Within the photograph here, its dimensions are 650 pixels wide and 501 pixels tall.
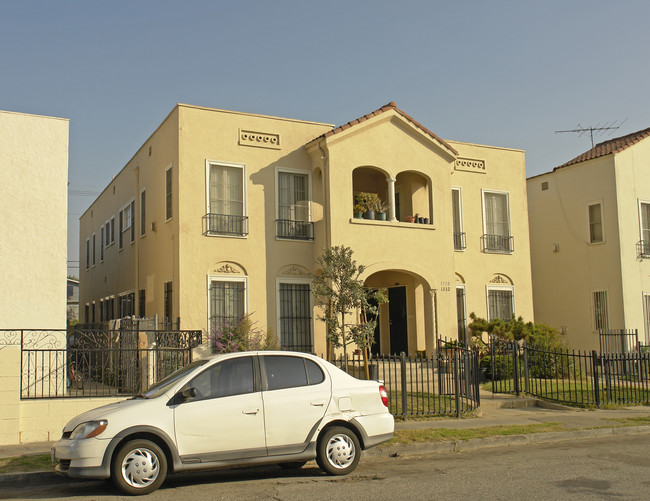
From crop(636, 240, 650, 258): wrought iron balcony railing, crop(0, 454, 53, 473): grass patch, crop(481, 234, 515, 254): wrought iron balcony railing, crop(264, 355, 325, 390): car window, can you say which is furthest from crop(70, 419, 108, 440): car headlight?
crop(636, 240, 650, 258): wrought iron balcony railing

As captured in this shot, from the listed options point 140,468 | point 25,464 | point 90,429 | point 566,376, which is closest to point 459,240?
point 566,376

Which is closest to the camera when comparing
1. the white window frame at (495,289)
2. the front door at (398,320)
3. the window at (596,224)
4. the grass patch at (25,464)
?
the grass patch at (25,464)

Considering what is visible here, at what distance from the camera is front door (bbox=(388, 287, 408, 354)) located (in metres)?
21.7

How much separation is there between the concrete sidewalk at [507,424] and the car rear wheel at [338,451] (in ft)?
5.43

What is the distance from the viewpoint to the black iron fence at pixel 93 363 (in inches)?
502

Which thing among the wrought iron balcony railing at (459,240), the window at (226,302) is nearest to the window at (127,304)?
the window at (226,302)

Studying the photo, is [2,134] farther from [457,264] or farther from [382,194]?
[457,264]

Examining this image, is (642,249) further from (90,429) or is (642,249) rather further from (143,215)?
(90,429)

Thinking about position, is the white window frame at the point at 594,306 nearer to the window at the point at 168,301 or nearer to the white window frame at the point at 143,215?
the window at the point at 168,301

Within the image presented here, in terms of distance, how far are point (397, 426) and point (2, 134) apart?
400 inches

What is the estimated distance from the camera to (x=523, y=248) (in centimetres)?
2383

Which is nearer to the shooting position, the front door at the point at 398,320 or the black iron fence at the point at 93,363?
the black iron fence at the point at 93,363

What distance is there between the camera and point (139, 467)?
8133 mm

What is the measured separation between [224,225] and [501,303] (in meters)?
9.87
